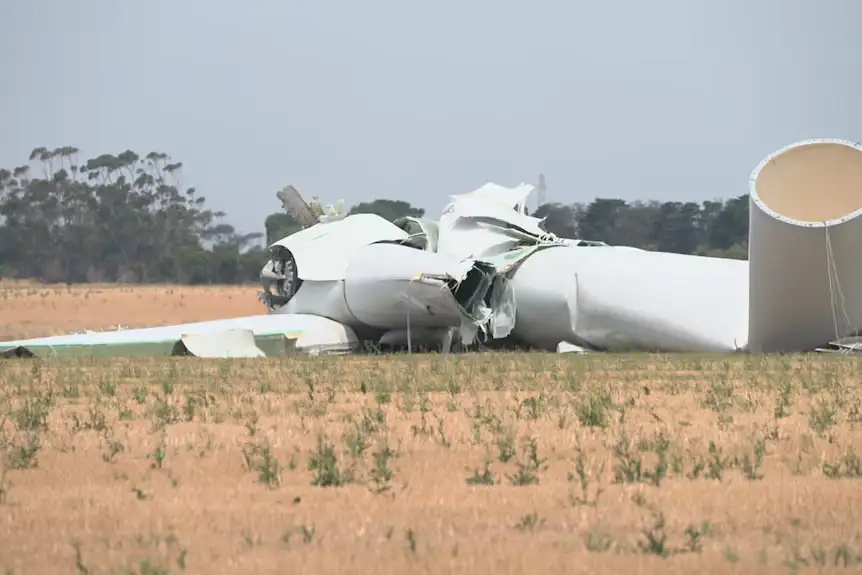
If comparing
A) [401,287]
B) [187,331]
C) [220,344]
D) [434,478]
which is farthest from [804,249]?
[434,478]

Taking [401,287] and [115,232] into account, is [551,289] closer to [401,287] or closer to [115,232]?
[401,287]

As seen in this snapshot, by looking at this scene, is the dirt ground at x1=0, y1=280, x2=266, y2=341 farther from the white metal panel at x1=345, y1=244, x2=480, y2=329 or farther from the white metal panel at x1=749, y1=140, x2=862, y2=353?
the white metal panel at x1=749, y1=140, x2=862, y2=353

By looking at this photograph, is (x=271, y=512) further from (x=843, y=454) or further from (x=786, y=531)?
(x=843, y=454)

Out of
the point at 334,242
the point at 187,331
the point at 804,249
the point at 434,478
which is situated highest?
the point at 334,242

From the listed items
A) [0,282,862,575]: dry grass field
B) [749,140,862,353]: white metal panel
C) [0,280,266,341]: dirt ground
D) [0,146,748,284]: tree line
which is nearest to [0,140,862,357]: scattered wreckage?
[749,140,862,353]: white metal panel

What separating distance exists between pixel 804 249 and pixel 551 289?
5.45m

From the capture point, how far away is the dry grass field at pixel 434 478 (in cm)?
645

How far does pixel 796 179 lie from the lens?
20.7 metres

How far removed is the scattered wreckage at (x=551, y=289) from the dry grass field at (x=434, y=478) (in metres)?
5.87

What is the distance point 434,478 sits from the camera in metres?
8.51

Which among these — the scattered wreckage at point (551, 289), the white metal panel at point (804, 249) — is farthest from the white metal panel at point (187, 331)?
the white metal panel at point (804, 249)

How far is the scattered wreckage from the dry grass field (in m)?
5.87

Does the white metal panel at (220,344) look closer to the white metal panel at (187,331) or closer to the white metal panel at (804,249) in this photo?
the white metal panel at (187,331)

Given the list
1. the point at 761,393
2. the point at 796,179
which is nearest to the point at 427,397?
the point at 761,393
